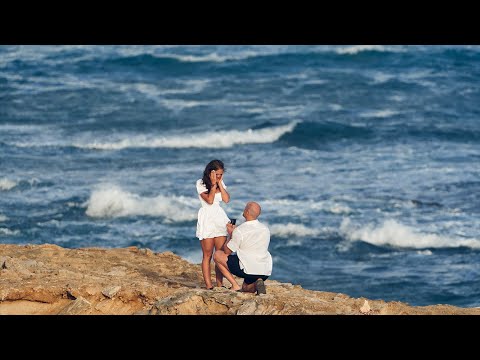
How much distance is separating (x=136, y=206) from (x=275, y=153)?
6.36 meters

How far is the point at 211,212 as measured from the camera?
9844 millimetres

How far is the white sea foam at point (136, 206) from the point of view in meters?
19.4

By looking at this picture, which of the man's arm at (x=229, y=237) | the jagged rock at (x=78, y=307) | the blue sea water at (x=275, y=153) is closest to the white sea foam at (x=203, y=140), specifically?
the blue sea water at (x=275, y=153)

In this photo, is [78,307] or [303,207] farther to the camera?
[303,207]

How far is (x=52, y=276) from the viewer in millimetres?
10016

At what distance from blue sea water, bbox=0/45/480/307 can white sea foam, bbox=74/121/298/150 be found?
61 millimetres

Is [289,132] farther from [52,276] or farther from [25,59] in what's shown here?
[52,276]

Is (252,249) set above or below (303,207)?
above

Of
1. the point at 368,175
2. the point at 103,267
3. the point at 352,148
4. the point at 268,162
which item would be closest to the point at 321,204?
the point at 368,175

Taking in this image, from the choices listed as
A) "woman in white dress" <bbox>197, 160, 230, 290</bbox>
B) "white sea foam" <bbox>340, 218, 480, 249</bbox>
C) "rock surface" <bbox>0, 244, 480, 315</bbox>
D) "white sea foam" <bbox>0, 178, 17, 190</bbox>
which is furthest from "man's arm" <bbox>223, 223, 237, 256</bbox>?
"white sea foam" <bbox>0, 178, 17, 190</bbox>

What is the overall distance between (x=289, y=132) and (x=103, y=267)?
55.3 ft

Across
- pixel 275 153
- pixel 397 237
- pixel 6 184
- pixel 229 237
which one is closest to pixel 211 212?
pixel 229 237

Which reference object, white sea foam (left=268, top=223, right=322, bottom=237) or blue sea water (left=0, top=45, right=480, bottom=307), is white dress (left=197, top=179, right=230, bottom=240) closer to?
blue sea water (left=0, top=45, right=480, bottom=307)

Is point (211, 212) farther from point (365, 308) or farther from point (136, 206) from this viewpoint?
point (136, 206)
